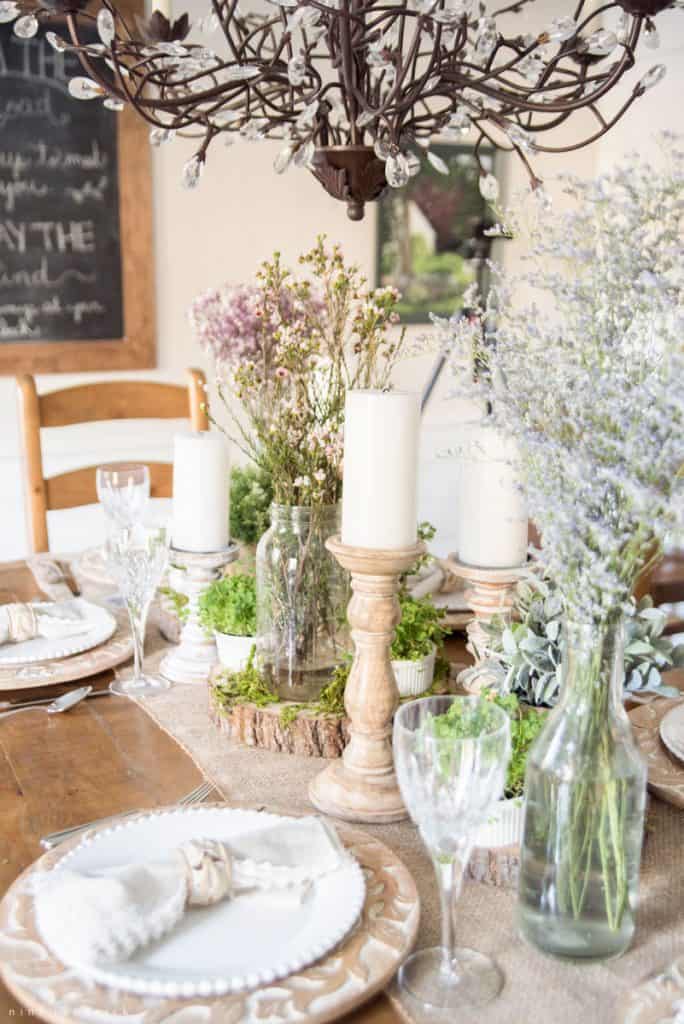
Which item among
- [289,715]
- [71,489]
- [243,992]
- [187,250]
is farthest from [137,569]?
[187,250]

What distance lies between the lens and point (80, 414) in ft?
7.54

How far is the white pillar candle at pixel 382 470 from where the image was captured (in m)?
0.96

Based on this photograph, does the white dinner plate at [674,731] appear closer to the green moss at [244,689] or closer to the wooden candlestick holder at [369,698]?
the wooden candlestick holder at [369,698]

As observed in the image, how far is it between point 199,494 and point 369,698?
491 millimetres

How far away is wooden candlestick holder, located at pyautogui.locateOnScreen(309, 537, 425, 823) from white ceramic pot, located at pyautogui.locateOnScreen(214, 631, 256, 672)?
0.26 m

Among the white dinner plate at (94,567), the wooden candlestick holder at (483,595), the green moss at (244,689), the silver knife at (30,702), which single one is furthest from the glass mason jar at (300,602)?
the white dinner plate at (94,567)

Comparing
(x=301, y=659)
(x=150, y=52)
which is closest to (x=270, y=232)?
(x=150, y=52)

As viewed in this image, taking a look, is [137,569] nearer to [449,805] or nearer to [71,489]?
[449,805]

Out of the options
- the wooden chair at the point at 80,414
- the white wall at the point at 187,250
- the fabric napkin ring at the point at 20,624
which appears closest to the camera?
the fabric napkin ring at the point at 20,624

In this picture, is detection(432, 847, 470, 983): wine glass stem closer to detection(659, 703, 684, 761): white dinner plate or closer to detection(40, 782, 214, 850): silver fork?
detection(40, 782, 214, 850): silver fork

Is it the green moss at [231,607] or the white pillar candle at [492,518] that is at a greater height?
the white pillar candle at [492,518]

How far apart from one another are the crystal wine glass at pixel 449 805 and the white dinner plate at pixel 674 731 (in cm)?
41

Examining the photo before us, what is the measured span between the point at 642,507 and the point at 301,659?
2.05ft

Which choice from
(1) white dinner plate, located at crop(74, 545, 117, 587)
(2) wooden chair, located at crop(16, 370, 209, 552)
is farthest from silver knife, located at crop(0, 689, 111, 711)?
(2) wooden chair, located at crop(16, 370, 209, 552)
